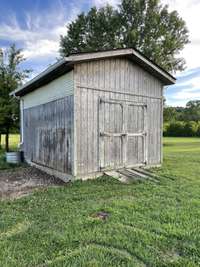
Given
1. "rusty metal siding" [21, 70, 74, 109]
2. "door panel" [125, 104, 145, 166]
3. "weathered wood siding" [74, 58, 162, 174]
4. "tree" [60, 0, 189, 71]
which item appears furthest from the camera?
"tree" [60, 0, 189, 71]

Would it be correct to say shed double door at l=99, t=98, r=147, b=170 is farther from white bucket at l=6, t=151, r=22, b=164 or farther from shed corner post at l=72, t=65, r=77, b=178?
white bucket at l=6, t=151, r=22, b=164

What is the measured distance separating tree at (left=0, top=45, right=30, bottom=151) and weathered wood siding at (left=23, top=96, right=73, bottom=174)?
4758 millimetres

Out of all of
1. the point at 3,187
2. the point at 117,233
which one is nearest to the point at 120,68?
the point at 3,187

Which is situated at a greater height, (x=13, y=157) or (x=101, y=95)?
(x=101, y=95)

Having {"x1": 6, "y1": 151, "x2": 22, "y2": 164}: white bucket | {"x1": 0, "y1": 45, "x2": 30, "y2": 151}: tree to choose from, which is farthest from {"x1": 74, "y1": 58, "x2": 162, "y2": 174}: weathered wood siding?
{"x1": 0, "y1": 45, "x2": 30, "y2": 151}: tree

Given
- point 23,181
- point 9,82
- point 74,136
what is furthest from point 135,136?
point 9,82

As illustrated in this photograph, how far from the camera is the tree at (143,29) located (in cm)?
1877

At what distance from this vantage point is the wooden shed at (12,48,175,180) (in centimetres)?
632

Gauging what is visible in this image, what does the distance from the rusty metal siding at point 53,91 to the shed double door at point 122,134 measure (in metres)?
1.02

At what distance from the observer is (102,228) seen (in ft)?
10.8

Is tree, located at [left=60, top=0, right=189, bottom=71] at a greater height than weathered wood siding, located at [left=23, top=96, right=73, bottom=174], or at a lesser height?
greater

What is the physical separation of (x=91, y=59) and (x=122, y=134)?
A: 2.42m

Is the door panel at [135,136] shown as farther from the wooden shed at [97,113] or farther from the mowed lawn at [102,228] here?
the mowed lawn at [102,228]

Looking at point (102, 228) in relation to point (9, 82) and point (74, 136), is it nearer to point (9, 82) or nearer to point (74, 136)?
point (74, 136)
